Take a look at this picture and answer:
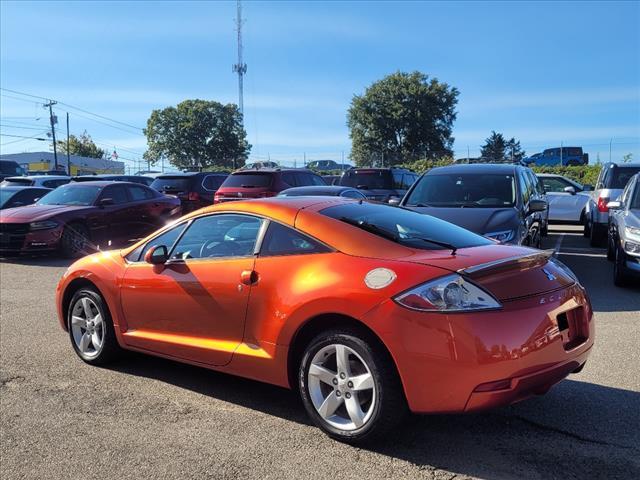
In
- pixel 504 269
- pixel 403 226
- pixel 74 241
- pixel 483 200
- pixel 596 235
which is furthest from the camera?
pixel 596 235

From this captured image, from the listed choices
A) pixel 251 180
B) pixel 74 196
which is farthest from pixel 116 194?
pixel 251 180

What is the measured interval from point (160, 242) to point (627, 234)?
244 inches

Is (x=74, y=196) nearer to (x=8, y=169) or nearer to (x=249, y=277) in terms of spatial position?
(x=249, y=277)

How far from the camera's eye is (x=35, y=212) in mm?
12383

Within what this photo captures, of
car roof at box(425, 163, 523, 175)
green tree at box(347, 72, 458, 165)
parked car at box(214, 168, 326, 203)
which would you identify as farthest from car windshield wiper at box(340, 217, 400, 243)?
green tree at box(347, 72, 458, 165)

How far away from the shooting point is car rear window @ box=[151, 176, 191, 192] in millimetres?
17266

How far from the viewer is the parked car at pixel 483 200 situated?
7754 millimetres

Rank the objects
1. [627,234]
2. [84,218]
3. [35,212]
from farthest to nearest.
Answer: [84,218] → [35,212] → [627,234]

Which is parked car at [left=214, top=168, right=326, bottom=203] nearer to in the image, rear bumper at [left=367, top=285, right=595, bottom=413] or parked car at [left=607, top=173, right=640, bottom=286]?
parked car at [left=607, top=173, right=640, bottom=286]

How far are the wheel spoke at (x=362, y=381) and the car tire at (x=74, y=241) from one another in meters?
10.5

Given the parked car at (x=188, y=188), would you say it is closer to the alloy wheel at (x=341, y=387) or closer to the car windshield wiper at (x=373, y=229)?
the car windshield wiper at (x=373, y=229)

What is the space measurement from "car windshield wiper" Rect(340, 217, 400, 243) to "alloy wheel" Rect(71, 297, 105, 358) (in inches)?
98.1

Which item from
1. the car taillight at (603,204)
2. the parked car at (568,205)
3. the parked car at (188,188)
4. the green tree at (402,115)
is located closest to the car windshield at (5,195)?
the parked car at (188,188)

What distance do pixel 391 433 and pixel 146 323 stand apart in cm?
222
